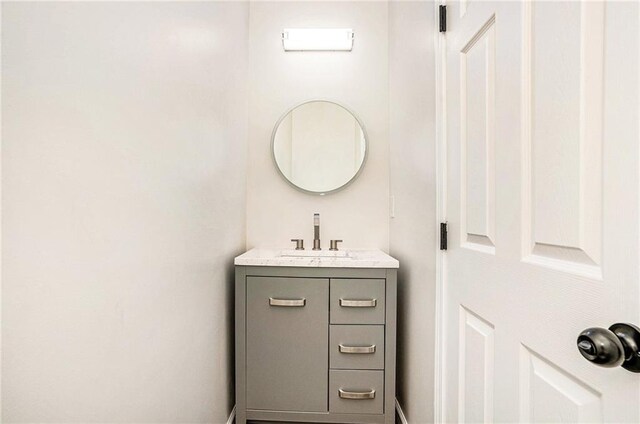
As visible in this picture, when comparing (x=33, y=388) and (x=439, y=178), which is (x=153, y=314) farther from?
(x=439, y=178)

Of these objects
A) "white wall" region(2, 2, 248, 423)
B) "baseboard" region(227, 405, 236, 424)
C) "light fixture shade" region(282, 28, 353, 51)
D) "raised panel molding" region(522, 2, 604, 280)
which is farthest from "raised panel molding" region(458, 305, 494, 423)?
"light fixture shade" region(282, 28, 353, 51)

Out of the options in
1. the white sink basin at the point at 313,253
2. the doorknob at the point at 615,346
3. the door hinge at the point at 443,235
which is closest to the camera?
the doorknob at the point at 615,346

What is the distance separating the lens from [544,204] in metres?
0.69

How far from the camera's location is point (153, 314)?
0.96m

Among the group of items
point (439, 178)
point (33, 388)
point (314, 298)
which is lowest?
point (314, 298)

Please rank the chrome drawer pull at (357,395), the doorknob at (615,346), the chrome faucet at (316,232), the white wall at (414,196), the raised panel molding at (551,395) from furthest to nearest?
the chrome faucet at (316,232) → the chrome drawer pull at (357,395) → the white wall at (414,196) → the raised panel molding at (551,395) → the doorknob at (615,346)


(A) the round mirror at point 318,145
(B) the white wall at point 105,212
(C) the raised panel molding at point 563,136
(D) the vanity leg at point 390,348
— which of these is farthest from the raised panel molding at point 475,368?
(A) the round mirror at point 318,145

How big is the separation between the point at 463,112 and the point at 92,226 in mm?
1049

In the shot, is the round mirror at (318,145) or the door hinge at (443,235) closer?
the door hinge at (443,235)

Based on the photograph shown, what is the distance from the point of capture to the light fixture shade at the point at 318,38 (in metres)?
2.12

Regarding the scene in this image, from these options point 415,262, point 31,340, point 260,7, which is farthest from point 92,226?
point 260,7

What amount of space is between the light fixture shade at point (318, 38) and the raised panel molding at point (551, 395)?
1961mm

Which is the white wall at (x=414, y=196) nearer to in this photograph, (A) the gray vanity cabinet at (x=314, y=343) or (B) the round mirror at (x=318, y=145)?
(A) the gray vanity cabinet at (x=314, y=343)

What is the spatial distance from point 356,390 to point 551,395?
3.62 ft
